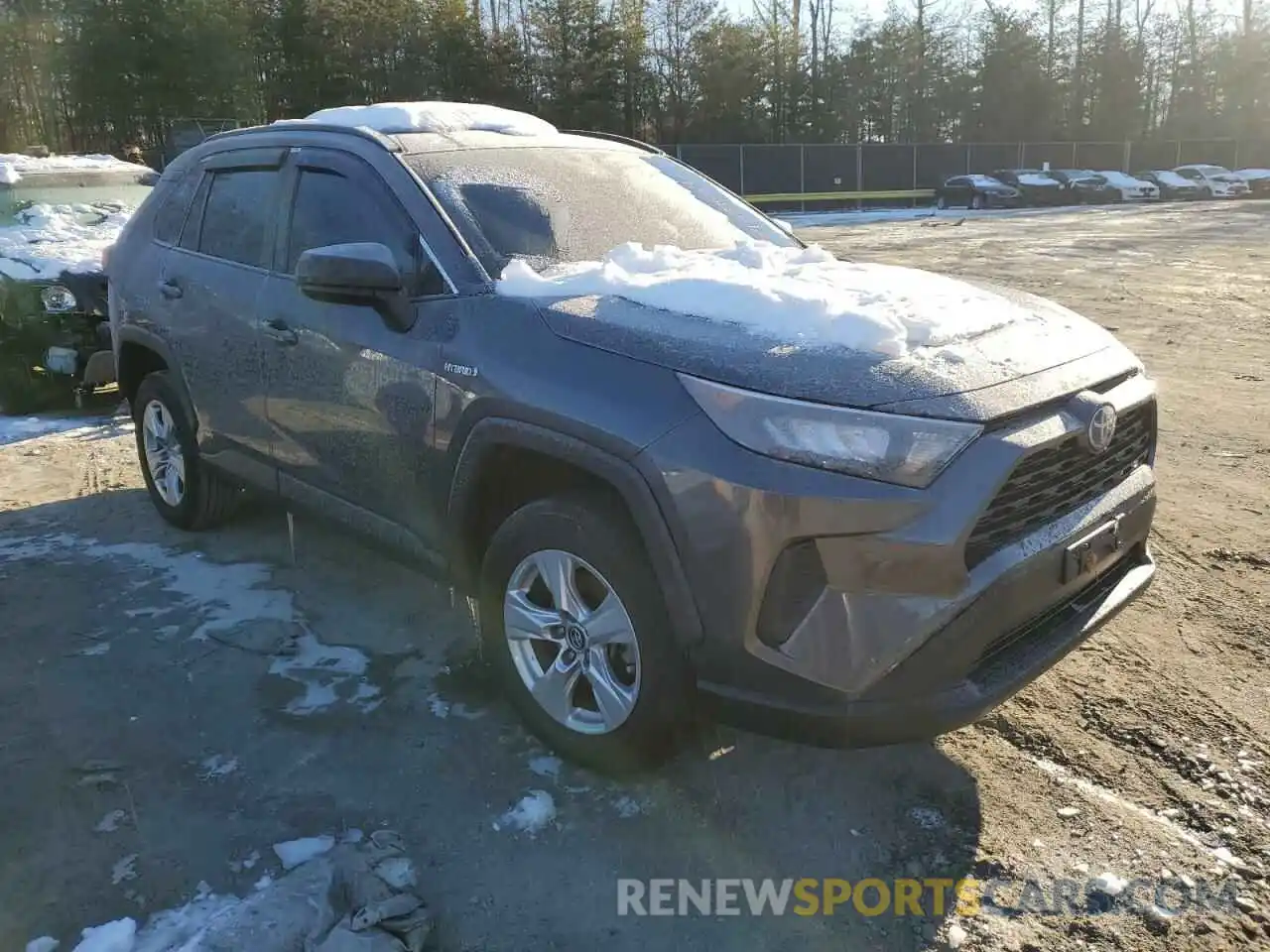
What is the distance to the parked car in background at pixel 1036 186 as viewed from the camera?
36.9m

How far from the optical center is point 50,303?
284 inches

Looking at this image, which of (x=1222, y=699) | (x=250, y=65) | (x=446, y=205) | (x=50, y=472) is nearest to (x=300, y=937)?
(x=446, y=205)

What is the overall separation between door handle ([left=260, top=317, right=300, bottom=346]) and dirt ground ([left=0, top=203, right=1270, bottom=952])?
1152 millimetres

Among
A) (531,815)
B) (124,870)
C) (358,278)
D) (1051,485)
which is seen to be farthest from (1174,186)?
(124,870)

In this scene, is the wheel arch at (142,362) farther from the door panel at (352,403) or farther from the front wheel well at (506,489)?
the front wheel well at (506,489)

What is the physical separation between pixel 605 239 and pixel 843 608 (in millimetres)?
1786

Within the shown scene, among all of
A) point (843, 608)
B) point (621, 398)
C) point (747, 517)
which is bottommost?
point (843, 608)

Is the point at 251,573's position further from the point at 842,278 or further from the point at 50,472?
the point at 842,278

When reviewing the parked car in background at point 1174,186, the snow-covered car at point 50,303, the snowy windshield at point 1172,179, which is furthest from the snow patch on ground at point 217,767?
the snowy windshield at point 1172,179

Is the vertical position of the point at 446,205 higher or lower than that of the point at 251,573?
higher

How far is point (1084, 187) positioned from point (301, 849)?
41.4m

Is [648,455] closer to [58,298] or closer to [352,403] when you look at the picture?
[352,403]

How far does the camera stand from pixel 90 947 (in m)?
2.41

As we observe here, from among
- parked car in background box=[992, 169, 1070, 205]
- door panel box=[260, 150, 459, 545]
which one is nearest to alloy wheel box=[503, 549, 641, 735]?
door panel box=[260, 150, 459, 545]
